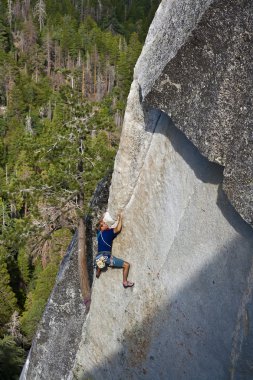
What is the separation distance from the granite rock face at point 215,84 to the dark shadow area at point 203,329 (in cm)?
90

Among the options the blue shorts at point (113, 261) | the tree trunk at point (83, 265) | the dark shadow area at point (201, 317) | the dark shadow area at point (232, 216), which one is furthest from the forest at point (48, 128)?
the dark shadow area at point (232, 216)

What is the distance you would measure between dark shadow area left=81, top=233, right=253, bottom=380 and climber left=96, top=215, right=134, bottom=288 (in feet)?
3.17

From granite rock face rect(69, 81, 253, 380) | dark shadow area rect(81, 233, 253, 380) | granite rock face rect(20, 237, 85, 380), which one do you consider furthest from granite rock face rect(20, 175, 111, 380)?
dark shadow area rect(81, 233, 253, 380)

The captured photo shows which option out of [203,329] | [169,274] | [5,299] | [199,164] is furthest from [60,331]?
[5,299]

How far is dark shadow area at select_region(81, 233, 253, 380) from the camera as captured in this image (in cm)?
586

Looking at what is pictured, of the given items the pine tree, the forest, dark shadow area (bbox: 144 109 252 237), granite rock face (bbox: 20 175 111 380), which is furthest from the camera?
the pine tree

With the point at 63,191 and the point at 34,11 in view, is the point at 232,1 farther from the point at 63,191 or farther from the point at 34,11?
the point at 34,11

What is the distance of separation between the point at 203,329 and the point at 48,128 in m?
8.44

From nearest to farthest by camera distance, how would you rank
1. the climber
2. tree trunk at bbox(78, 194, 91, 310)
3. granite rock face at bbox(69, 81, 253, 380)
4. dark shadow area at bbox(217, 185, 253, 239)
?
dark shadow area at bbox(217, 185, 253, 239)
granite rock face at bbox(69, 81, 253, 380)
the climber
tree trunk at bbox(78, 194, 91, 310)

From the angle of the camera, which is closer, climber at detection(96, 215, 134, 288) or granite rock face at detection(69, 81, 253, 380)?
granite rock face at detection(69, 81, 253, 380)

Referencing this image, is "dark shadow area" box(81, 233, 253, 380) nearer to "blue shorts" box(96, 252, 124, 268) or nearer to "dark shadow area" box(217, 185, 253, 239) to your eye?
"dark shadow area" box(217, 185, 253, 239)

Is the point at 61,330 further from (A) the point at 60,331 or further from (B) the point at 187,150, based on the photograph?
(B) the point at 187,150

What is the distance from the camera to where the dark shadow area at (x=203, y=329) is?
5.86m

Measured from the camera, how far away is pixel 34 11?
92000 millimetres
